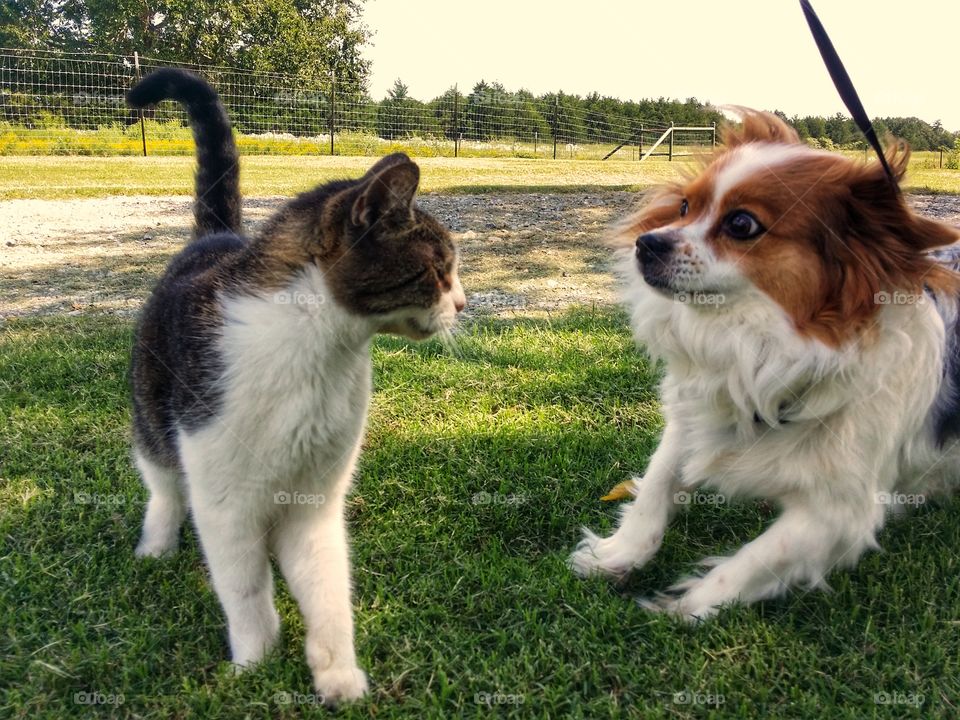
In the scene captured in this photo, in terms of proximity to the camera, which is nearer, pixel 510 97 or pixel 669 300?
pixel 669 300

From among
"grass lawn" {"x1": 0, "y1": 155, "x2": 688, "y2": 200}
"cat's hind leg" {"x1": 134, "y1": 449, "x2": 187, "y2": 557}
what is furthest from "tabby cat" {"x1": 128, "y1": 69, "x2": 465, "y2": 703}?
"grass lawn" {"x1": 0, "y1": 155, "x2": 688, "y2": 200}

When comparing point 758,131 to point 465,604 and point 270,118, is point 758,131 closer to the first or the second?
point 465,604

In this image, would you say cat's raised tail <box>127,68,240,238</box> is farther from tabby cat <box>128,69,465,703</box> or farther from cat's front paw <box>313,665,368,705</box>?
cat's front paw <box>313,665,368,705</box>

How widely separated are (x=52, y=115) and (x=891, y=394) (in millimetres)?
21165

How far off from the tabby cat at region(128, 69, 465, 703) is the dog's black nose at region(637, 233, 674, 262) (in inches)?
22.9

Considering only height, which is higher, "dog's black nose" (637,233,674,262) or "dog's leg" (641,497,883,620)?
"dog's black nose" (637,233,674,262)

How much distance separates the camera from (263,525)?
215 centimetres

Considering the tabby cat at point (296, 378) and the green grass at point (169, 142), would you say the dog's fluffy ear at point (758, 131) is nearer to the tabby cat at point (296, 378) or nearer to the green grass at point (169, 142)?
the tabby cat at point (296, 378)

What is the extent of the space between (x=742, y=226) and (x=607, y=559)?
1181mm

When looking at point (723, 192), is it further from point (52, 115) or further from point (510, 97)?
point (510, 97)

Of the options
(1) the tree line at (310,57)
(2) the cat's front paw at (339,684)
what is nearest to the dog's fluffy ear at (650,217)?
(2) the cat's front paw at (339,684)

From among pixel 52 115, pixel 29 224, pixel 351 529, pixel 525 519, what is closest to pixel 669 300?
pixel 525 519

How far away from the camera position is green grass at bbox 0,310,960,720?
2.03 metres

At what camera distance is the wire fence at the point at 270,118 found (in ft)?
60.1
